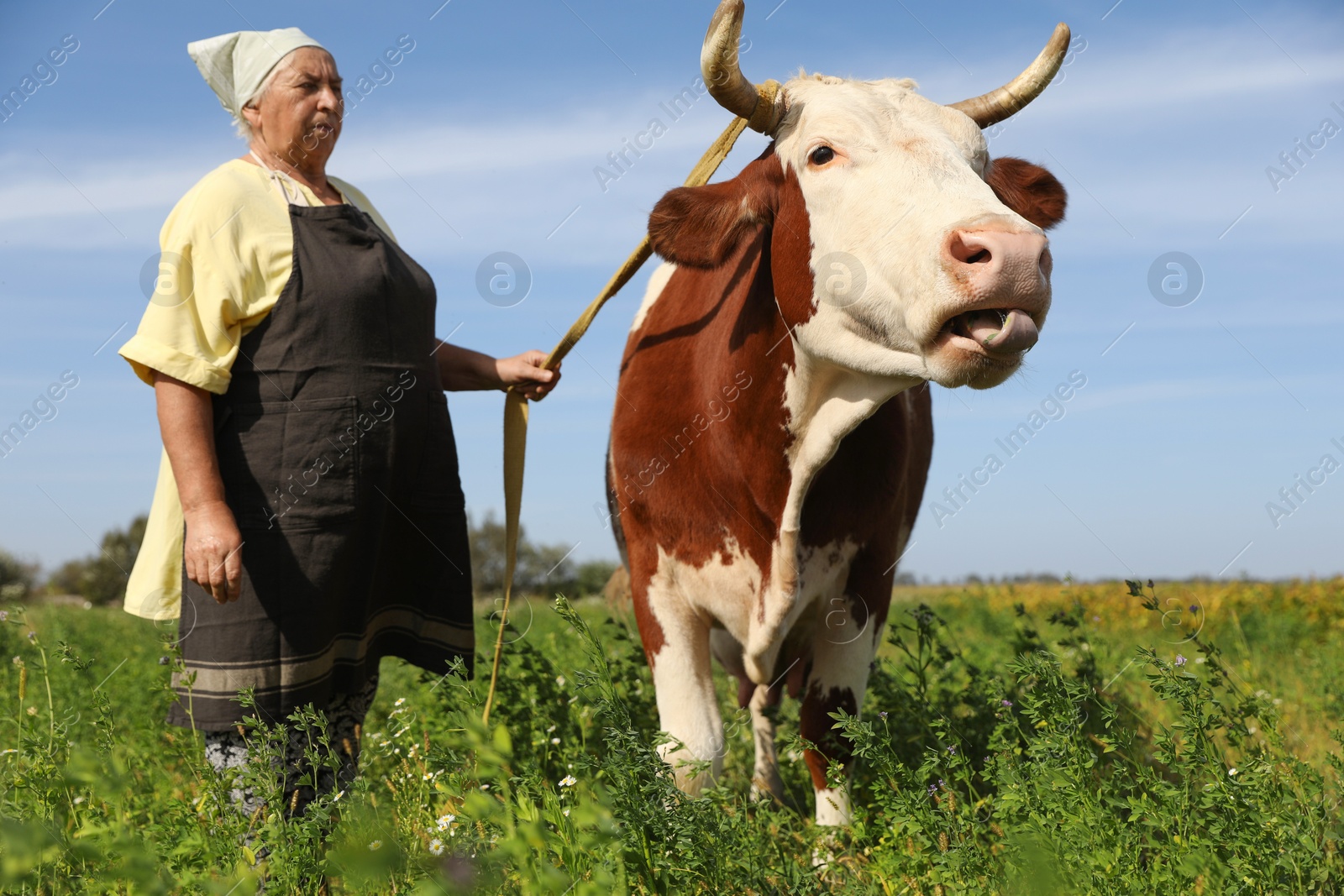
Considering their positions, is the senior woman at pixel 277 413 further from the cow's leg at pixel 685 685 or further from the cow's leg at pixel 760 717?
the cow's leg at pixel 760 717

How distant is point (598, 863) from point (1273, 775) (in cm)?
167

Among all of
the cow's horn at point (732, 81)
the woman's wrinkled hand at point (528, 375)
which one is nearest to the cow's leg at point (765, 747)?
the woman's wrinkled hand at point (528, 375)

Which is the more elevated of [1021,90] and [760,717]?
[1021,90]

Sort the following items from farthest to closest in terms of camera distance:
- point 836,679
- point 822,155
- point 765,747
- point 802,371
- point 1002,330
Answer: point 765,747, point 836,679, point 802,371, point 822,155, point 1002,330

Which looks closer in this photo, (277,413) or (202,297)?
(202,297)

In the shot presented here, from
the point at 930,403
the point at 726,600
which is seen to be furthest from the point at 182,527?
the point at 930,403

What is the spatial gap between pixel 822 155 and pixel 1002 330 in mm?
892

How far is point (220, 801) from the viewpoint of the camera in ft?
7.79

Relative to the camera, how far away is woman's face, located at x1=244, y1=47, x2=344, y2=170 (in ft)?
10.4

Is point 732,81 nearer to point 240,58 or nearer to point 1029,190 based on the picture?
point 1029,190

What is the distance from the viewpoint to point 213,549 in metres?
2.79

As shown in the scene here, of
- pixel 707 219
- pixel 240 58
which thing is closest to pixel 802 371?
pixel 707 219

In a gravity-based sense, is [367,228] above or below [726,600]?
above

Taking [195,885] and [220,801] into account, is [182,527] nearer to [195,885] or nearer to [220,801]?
[220,801]
